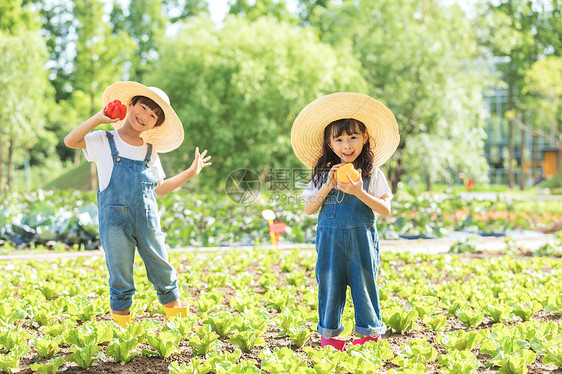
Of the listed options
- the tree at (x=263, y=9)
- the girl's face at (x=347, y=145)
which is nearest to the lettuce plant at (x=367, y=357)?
the girl's face at (x=347, y=145)

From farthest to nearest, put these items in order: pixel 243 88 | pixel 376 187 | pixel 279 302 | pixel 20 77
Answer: pixel 20 77 → pixel 243 88 → pixel 279 302 → pixel 376 187

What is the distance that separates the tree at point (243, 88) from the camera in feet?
47.3

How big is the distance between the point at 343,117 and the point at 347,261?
0.82 m

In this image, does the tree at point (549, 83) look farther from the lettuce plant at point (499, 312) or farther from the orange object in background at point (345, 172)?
the orange object in background at point (345, 172)

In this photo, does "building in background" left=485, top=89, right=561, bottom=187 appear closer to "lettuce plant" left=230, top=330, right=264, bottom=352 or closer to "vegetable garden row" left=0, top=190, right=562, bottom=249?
"vegetable garden row" left=0, top=190, right=562, bottom=249

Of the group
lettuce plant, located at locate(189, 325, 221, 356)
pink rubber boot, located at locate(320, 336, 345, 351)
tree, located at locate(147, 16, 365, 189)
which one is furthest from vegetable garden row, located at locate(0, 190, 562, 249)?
tree, located at locate(147, 16, 365, 189)

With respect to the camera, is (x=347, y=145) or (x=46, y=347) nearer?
(x=46, y=347)

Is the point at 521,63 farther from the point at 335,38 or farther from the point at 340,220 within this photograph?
the point at 340,220

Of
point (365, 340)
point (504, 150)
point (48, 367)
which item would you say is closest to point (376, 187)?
point (365, 340)

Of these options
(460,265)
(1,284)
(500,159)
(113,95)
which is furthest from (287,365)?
(500,159)

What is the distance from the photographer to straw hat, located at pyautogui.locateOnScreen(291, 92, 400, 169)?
108 inches

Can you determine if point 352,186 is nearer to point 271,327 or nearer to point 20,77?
point 271,327

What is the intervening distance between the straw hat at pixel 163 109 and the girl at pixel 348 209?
0.93 metres

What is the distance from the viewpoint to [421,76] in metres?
16.5
